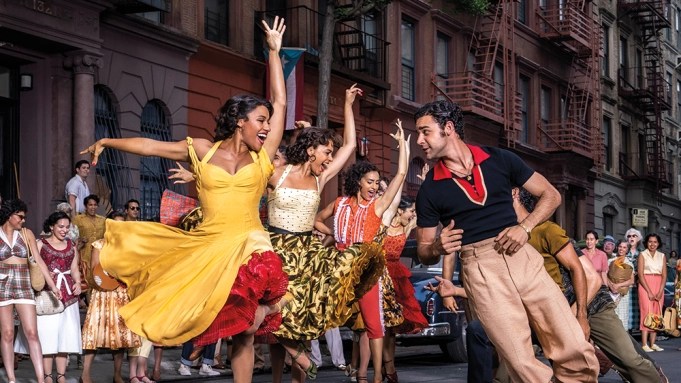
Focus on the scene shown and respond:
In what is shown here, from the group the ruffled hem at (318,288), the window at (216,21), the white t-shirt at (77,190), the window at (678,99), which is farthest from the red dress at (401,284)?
the window at (678,99)

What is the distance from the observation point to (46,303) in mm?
12398

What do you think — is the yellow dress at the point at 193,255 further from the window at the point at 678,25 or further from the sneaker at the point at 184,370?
the window at the point at 678,25

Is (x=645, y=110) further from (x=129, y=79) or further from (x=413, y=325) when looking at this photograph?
(x=413, y=325)

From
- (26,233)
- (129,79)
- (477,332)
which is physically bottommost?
(477,332)

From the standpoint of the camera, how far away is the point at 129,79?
20766 millimetres

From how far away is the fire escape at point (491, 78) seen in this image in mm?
32844

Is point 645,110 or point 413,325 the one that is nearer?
point 413,325

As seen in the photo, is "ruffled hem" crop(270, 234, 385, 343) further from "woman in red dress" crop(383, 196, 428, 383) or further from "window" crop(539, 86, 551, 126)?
"window" crop(539, 86, 551, 126)

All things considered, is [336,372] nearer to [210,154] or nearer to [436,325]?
[436,325]

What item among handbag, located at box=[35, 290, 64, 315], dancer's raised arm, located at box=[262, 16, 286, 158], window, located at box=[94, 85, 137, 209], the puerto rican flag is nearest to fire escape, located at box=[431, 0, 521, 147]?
the puerto rican flag

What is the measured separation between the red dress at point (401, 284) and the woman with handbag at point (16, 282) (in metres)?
3.59

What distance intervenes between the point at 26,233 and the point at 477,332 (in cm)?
513

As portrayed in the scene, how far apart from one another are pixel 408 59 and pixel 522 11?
29.2 feet

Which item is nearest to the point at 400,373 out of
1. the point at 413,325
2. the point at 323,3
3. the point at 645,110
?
the point at 413,325
